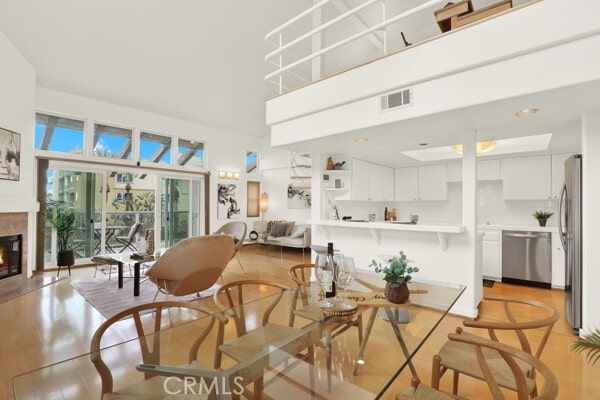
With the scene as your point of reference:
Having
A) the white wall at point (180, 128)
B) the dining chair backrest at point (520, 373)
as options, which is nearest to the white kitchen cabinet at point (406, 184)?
the white wall at point (180, 128)

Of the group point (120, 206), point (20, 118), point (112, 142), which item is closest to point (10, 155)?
point (20, 118)

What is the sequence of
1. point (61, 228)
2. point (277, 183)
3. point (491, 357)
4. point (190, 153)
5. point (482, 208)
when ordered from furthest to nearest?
point (277, 183) < point (190, 153) < point (482, 208) < point (61, 228) < point (491, 357)

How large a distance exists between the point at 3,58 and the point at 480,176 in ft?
25.8

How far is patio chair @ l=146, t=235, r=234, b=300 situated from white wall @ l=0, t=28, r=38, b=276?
2.92m

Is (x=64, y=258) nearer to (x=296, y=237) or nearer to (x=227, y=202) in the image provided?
(x=227, y=202)

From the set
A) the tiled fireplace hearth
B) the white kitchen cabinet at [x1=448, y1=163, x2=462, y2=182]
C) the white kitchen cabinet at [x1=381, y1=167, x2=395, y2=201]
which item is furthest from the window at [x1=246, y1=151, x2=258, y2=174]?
the white kitchen cabinet at [x1=448, y1=163, x2=462, y2=182]

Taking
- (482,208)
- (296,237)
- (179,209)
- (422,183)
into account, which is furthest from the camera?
(179,209)

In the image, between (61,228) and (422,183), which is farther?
(422,183)

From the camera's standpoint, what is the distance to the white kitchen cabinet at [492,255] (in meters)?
Answer: 4.79

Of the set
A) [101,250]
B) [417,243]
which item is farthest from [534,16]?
[101,250]

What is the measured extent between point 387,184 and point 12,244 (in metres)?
6.66

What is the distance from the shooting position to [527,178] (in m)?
4.93

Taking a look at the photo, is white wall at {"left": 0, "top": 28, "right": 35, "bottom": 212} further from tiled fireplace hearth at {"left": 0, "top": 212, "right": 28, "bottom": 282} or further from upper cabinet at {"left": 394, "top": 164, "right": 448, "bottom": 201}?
upper cabinet at {"left": 394, "top": 164, "right": 448, "bottom": 201}

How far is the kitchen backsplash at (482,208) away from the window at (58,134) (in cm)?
550
